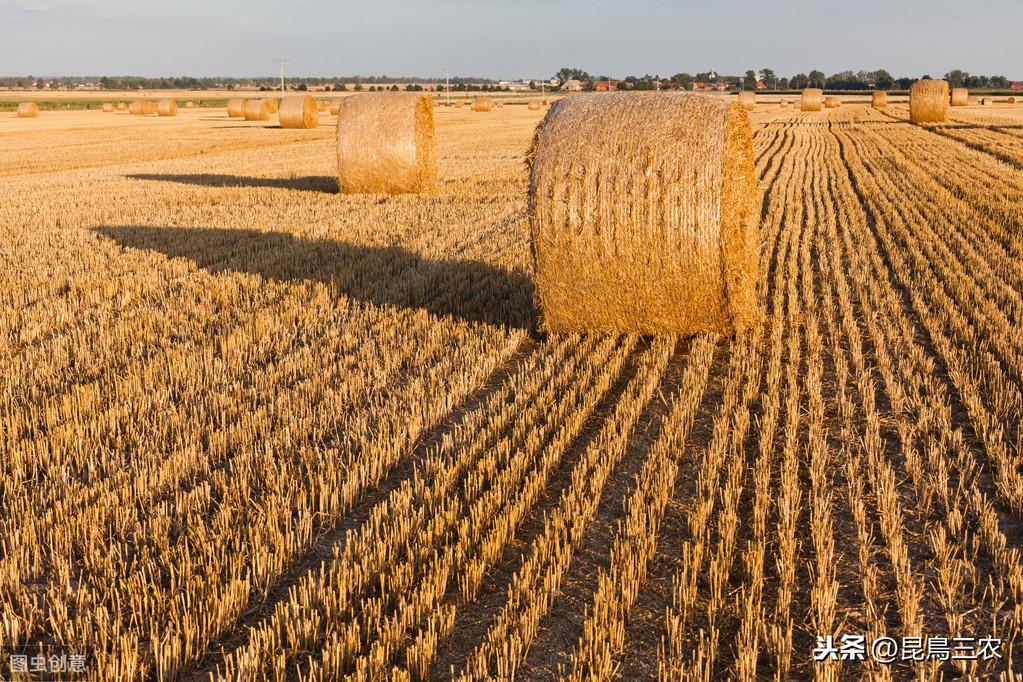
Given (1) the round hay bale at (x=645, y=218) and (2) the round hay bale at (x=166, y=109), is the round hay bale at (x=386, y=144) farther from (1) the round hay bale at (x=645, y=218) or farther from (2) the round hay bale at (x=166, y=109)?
(2) the round hay bale at (x=166, y=109)

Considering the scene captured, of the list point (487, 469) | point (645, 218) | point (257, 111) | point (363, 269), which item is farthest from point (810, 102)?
point (487, 469)

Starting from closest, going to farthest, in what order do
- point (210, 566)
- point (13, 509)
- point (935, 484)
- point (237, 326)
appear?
point (210, 566) → point (13, 509) → point (935, 484) → point (237, 326)

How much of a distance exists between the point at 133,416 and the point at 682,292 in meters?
4.17

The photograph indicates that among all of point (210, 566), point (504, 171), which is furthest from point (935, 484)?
point (504, 171)

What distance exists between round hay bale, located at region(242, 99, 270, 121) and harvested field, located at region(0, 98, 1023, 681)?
3938cm

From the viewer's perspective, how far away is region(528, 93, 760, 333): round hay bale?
7402mm

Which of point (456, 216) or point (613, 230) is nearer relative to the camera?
point (613, 230)

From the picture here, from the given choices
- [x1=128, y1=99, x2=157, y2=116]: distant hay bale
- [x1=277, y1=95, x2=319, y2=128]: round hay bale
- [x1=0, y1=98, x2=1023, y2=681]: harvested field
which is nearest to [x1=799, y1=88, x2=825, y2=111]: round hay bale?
[x1=277, y1=95, x2=319, y2=128]: round hay bale

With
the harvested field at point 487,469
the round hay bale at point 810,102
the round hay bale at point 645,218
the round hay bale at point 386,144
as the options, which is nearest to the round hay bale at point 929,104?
the round hay bale at point 810,102

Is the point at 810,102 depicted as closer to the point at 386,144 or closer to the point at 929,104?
the point at 929,104

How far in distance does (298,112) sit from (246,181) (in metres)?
20.1

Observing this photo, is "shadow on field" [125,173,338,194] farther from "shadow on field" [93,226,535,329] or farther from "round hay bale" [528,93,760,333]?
"round hay bale" [528,93,760,333]

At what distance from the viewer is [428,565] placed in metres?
4.07

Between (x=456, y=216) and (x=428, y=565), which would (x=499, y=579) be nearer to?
(x=428, y=565)
